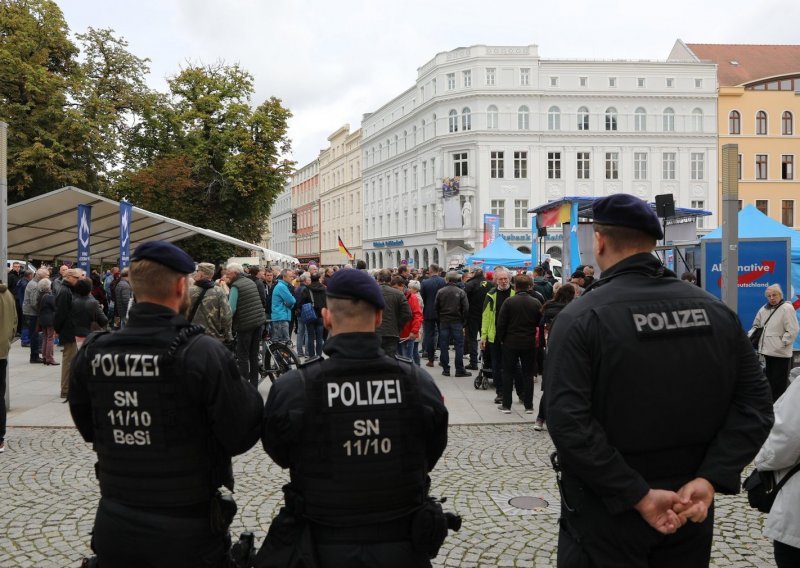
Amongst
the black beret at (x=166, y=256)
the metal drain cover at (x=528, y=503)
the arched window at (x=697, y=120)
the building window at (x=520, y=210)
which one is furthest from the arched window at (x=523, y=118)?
the black beret at (x=166, y=256)

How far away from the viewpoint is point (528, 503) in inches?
224

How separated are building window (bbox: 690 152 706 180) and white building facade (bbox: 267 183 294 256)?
66.1m

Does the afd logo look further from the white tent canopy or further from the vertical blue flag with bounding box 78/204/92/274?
the white tent canopy

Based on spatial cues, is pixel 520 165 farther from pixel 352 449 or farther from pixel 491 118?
pixel 352 449

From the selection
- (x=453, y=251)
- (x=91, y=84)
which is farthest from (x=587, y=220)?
(x=453, y=251)

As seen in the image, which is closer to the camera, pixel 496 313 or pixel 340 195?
pixel 496 313

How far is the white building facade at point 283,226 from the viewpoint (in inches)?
4414

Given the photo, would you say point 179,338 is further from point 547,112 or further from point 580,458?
point 547,112

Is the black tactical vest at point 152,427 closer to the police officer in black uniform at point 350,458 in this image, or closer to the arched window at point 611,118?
the police officer in black uniform at point 350,458

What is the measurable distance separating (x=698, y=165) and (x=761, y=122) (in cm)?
623

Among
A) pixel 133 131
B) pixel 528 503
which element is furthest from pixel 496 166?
pixel 528 503

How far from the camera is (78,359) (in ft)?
9.33

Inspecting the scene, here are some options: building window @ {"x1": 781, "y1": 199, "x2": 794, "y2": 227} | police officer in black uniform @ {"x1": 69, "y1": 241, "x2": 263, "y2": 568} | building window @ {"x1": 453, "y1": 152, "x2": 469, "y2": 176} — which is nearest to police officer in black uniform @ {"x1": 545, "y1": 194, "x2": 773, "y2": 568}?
police officer in black uniform @ {"x1": 69, "y1": 241, "x2": 263, "y2": 568}

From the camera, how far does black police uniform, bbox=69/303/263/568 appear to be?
261cm
